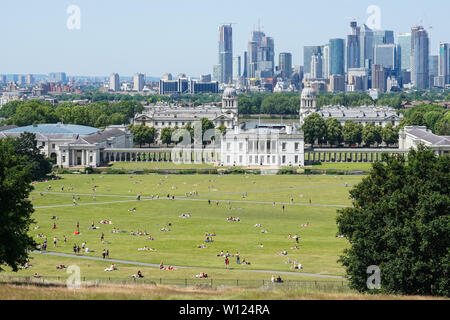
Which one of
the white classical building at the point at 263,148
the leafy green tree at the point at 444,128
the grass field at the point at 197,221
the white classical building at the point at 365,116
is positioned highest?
the white classical building at the point at 365,116

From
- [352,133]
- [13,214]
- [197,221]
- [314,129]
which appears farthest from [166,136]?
[13,214]

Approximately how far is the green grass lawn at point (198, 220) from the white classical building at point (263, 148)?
67.7 ft

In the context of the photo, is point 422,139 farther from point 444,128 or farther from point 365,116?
point 365,116

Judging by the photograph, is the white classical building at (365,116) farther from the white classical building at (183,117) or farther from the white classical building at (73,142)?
the white classical building at (73,142)

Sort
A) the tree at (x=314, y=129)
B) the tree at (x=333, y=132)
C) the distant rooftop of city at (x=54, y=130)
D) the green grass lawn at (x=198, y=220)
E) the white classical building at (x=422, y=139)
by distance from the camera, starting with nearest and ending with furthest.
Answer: the green grass lawn at (x=198, y=220) < the white classical building at (x=422, y=139) < the distant rooftop of city at (x=54, y=130) < the tree at (x=314, y=129) < the tree at (x=333, y=132)

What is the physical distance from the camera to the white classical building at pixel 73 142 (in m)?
129

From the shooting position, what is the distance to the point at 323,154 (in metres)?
139

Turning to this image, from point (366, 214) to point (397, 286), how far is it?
550 centimetres

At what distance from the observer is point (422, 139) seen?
132 m

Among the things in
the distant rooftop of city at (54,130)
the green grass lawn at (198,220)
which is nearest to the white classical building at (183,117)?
the distant rooftop of city at (54,130)
